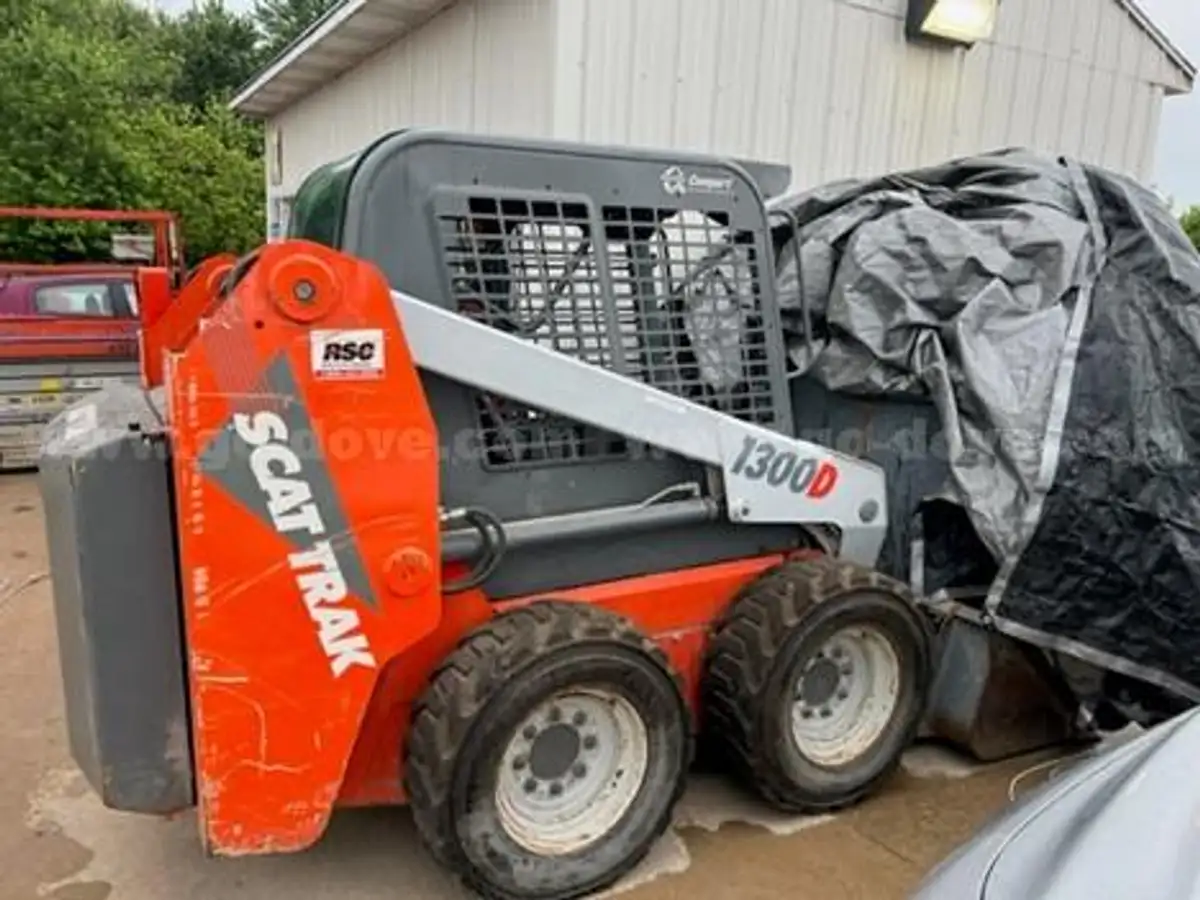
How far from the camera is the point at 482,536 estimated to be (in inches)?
110

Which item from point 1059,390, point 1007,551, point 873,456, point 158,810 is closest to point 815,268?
point 873,456

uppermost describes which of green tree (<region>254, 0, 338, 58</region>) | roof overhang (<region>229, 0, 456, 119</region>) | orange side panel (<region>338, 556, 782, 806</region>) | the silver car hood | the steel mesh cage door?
green tree (<region>254, 0, 338, 58</region>)

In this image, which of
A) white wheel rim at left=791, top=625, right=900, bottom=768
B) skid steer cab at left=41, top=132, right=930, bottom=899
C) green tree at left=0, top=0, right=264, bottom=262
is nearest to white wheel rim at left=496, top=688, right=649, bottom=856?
skid steer cab at left=41, top=132, right=930, bottom=899

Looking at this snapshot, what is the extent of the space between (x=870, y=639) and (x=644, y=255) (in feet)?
4.94

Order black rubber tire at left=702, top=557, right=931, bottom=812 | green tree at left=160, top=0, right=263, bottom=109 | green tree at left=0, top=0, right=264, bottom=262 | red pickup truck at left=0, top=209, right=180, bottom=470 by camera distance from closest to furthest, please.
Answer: black rubber tire at left=702, top=557, right=931, bottom=812 < red pickup truck at left=0, top=209, right=180, bottom=470 < green tree at left=0, top=0, right=264, bottom=262 < green tree at left=160, top=0, right=263, bottom=109

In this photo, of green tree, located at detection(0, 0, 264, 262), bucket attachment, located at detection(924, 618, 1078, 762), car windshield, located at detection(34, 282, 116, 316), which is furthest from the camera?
green tree, located at detection(0, 0, 264, 262)

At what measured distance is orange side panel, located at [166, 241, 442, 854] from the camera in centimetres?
235

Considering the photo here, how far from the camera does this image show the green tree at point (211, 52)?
2912cm

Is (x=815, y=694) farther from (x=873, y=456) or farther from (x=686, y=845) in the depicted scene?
(x=873, y=456)

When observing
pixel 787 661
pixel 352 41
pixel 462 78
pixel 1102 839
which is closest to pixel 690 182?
pixel 787 661

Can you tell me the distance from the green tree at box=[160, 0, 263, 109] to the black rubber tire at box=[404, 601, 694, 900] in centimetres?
3004

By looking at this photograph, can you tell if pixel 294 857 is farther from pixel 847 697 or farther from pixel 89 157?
pixel 89 157

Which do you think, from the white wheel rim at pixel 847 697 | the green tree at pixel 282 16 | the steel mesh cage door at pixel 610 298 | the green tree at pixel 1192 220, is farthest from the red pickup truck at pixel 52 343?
the green tree at pixel 282 16

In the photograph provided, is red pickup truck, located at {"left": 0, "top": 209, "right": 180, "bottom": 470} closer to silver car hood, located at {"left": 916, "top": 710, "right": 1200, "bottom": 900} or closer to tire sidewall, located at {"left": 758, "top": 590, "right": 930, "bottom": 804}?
tire sidewall, located at {"left": 758, "top": 590, "right": 930, "bottom": 804}
